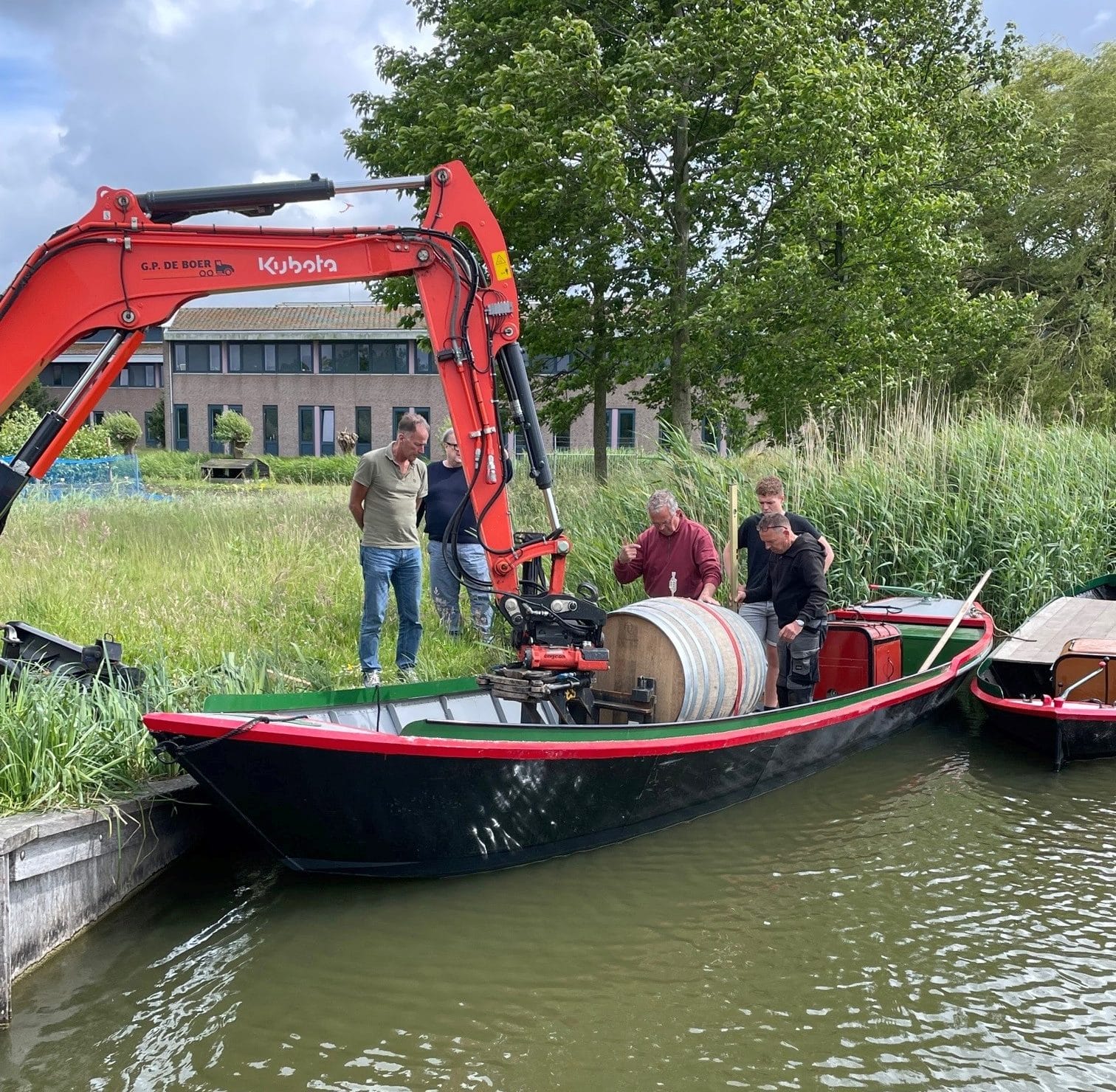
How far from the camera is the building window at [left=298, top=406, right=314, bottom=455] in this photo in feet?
146

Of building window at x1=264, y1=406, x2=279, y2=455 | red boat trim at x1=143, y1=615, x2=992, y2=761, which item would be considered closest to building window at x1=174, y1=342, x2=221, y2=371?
building window at x1=264, y1=406, x2=279, y2=455

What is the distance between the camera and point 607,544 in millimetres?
11328

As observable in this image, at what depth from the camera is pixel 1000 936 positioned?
224 inches

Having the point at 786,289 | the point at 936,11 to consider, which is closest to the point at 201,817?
the point at 786,289

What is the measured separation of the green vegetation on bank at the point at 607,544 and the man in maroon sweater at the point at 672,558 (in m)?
1.61

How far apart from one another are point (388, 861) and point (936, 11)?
19472 mm

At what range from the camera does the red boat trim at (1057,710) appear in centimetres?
825

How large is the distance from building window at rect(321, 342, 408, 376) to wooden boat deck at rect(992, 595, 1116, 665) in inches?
1356

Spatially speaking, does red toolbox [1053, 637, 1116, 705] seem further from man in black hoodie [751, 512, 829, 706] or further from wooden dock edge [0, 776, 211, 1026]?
wooden dock edge [0, 776, 211, 1026]

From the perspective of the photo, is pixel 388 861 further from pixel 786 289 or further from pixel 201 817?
pixel 786 289

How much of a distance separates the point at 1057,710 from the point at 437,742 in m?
5.01

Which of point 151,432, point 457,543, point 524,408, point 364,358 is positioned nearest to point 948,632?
point 457,543

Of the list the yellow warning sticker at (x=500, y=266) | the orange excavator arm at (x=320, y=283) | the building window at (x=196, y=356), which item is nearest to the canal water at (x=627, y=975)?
the orange excavator arm at (x=320, y=283)

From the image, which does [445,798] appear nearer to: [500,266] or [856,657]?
[500,266]
